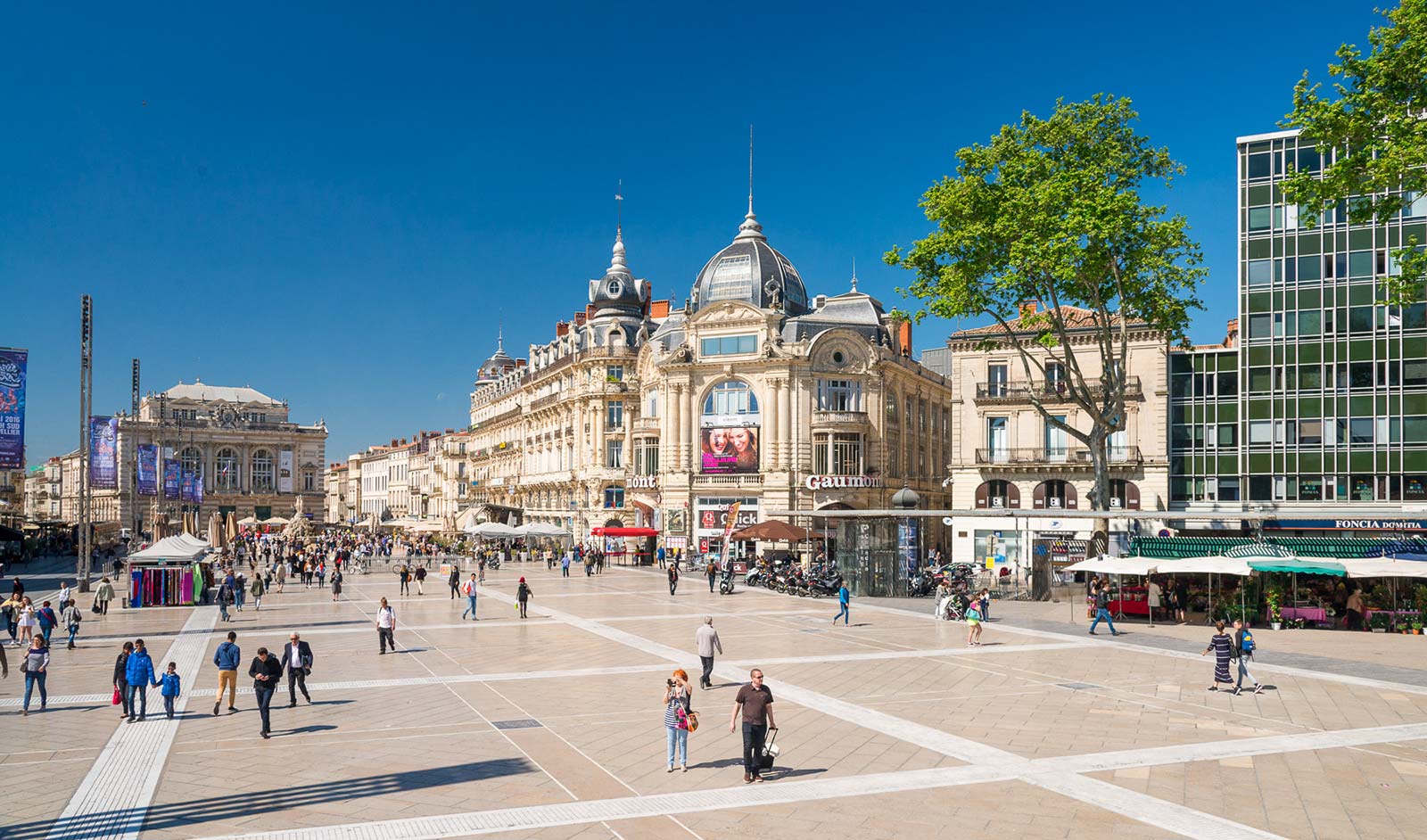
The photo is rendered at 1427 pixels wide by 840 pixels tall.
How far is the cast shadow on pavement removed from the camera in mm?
11523

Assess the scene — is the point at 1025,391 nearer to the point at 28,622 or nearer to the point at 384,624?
the point at 384,624

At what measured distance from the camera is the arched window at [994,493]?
175 ft

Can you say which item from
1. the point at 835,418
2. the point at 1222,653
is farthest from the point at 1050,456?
the point at 1222,653

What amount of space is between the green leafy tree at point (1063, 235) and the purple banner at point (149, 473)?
47761mm

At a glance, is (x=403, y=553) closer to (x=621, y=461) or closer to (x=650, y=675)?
(x=621, y=461)

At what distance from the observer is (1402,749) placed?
15.2m

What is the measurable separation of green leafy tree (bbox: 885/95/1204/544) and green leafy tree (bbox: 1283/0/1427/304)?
848 centimetres

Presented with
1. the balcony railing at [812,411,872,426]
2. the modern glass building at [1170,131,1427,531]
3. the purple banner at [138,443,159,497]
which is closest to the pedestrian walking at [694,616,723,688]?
the modern glass building at [1170,131,1427,531]

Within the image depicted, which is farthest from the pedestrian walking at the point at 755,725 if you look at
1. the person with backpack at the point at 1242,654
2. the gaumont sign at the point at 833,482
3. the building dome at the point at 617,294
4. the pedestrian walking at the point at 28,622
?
the building dome at the point at 617,294

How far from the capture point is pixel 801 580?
140 feet

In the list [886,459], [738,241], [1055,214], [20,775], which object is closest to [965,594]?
[1055,214]

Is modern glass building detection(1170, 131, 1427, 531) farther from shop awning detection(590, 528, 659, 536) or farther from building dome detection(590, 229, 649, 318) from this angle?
building dome detection(590, 229, 649, 318)

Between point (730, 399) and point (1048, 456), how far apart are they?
19.3m

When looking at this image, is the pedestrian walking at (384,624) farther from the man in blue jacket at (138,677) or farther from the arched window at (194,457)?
the arched window at (194,457)
